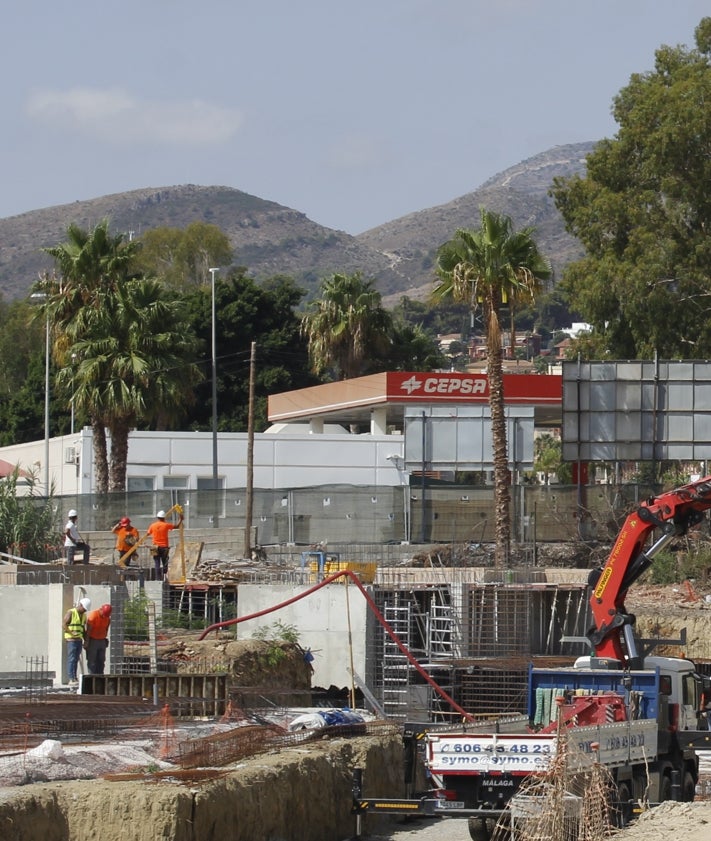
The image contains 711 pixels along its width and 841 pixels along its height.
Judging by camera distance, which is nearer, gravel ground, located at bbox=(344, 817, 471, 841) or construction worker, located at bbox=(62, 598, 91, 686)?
gravel ground, located at bbox=(344, 817, 471, 841)

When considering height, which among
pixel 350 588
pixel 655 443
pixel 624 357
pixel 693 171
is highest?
pixel 693 171

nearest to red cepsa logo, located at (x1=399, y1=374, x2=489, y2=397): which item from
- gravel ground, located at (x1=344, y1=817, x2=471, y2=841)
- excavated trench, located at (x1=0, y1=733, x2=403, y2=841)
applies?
gravel ground, located at (x1=344, y1=817, x2=471, y2=841)

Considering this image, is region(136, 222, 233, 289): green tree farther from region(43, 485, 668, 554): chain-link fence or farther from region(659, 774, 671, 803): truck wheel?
region(659, 774, 671, 803): truck wheel

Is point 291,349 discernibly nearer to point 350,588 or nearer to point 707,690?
point 350,588

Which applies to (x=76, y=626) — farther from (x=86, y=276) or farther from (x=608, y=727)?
(x=86, y=276)

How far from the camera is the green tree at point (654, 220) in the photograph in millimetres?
49906

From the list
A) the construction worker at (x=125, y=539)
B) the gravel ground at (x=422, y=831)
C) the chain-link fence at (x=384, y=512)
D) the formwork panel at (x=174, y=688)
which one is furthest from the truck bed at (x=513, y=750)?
the chain-link fence at (x=384, y=512)

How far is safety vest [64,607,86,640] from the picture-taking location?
22078 millimetres

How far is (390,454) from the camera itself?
54.3 m

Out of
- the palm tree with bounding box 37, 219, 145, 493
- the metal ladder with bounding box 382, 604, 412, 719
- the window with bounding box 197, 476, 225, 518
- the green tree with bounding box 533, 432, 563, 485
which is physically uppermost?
the palm tree with bounding box 37, 219, 145, 493

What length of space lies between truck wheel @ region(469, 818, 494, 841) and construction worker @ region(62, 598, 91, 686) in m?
8.18

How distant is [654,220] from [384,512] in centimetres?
1634

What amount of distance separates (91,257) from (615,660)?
3129 cm

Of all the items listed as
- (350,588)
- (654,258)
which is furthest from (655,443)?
(350,588)
